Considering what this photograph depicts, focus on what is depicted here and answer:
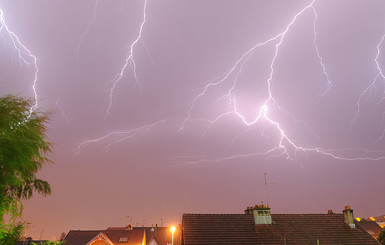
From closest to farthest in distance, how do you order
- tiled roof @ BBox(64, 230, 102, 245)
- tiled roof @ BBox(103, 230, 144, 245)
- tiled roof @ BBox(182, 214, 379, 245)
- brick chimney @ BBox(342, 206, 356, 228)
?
tiled roof @ BBox(182, 214, 379, 245)
brick chimney @ BBox(342, 206, 356, 228)
tiled roof @ BBox(103, 230, 144, 245)
tiled roof @ BBox(64, 230, 102, 245)

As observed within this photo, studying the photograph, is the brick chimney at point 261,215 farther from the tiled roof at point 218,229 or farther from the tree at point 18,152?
the tree at point 18,152

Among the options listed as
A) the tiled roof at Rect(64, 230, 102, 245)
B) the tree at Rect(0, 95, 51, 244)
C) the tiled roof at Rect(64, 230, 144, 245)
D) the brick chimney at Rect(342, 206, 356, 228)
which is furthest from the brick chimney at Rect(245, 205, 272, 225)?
the tiled roof at Rect(64, 230, 102, 245)

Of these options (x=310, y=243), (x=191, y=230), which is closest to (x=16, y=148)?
(x=191, y=230)

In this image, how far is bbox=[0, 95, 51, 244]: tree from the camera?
29.7 ft

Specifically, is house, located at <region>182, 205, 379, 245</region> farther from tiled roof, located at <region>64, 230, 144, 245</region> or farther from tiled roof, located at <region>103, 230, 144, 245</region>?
tiled roof, located at <region>64, 230, 144, 245</region>

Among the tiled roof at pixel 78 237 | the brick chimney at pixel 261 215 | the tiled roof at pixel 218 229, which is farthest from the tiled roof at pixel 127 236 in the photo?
the brick chimney at pixel 261 215

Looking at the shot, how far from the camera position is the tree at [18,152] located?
9.05 metres

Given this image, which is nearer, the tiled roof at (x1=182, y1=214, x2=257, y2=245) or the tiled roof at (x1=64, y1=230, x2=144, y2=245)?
the tiled roof at (x1=182, y1=214, x2=257, y2=245)

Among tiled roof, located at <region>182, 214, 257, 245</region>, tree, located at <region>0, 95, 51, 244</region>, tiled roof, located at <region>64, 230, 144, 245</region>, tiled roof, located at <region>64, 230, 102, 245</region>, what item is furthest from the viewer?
tiled roof, located at <region>64, 230, 102, 245</region>

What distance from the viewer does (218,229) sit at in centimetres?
2112

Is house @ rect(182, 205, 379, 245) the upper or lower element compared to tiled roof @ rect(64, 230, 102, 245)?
lower

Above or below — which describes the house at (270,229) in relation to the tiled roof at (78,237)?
below

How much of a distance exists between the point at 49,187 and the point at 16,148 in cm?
267

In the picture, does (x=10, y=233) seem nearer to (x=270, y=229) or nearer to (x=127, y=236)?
(x=270, y=229)
